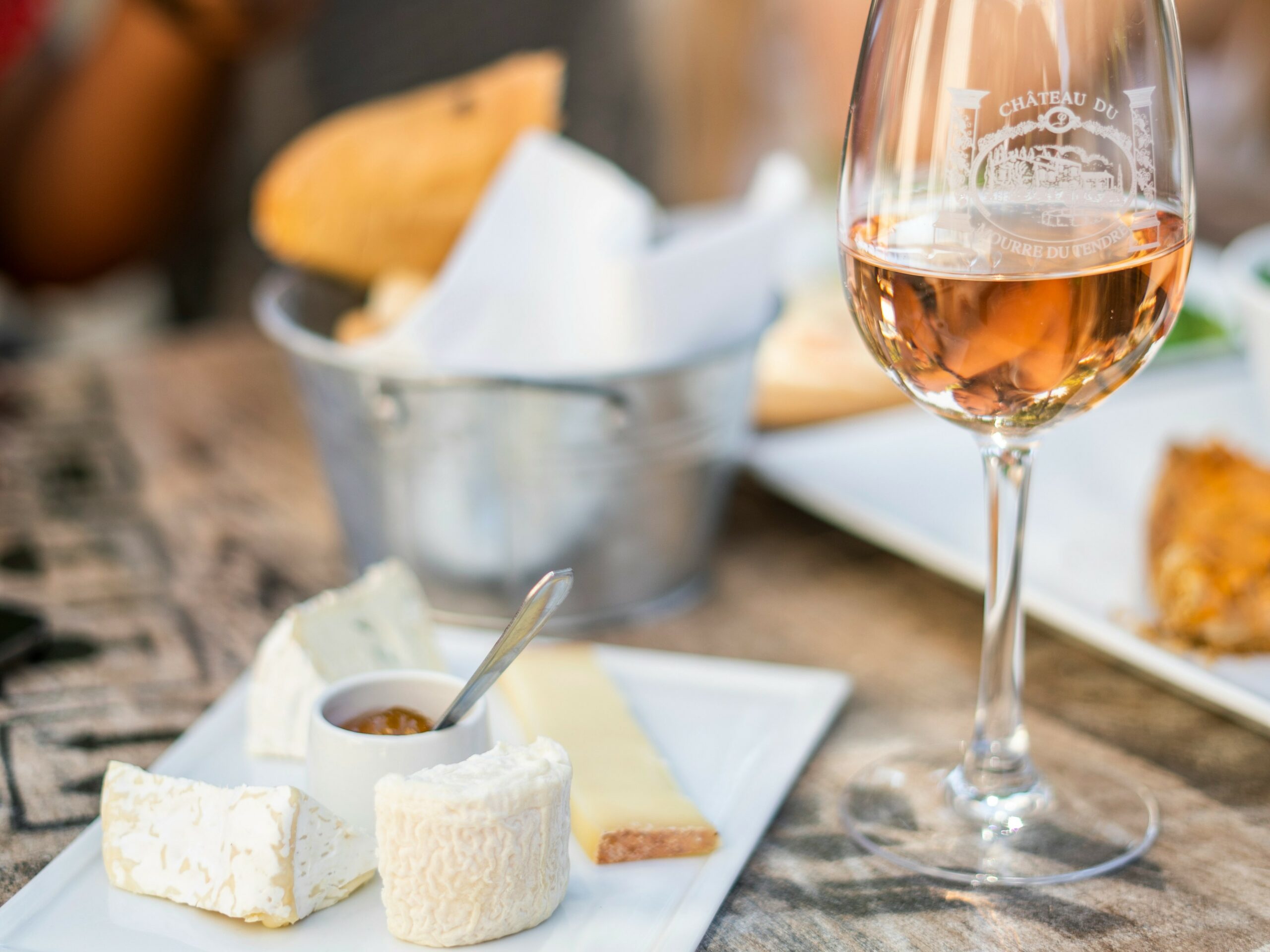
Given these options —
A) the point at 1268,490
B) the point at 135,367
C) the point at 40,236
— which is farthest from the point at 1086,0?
the point at 40,236

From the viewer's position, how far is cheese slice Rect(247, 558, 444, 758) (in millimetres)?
654

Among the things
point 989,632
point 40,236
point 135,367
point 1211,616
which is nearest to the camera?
point 989,632

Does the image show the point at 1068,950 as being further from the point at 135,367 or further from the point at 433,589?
the point at 135,367

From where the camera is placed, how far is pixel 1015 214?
0.50 metres

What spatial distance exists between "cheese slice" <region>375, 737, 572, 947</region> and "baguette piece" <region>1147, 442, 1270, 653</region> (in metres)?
0.40

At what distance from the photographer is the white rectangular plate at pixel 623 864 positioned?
0.52 metres

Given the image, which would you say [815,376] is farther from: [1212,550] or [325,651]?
[325,651]

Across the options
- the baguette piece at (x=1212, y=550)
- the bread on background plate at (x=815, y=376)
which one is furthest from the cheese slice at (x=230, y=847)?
the bread on background plate at (x=815, y=376)

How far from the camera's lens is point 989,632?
614 millimetres

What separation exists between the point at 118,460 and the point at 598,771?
69cm

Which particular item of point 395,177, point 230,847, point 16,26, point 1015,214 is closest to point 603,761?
point 230,847

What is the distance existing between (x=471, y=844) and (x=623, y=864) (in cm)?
10

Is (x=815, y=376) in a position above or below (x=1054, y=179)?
below

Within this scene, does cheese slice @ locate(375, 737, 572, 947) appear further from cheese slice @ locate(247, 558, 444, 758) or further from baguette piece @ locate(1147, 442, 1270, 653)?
baguette piece @ locate(1147, 442, 1270, 653)
